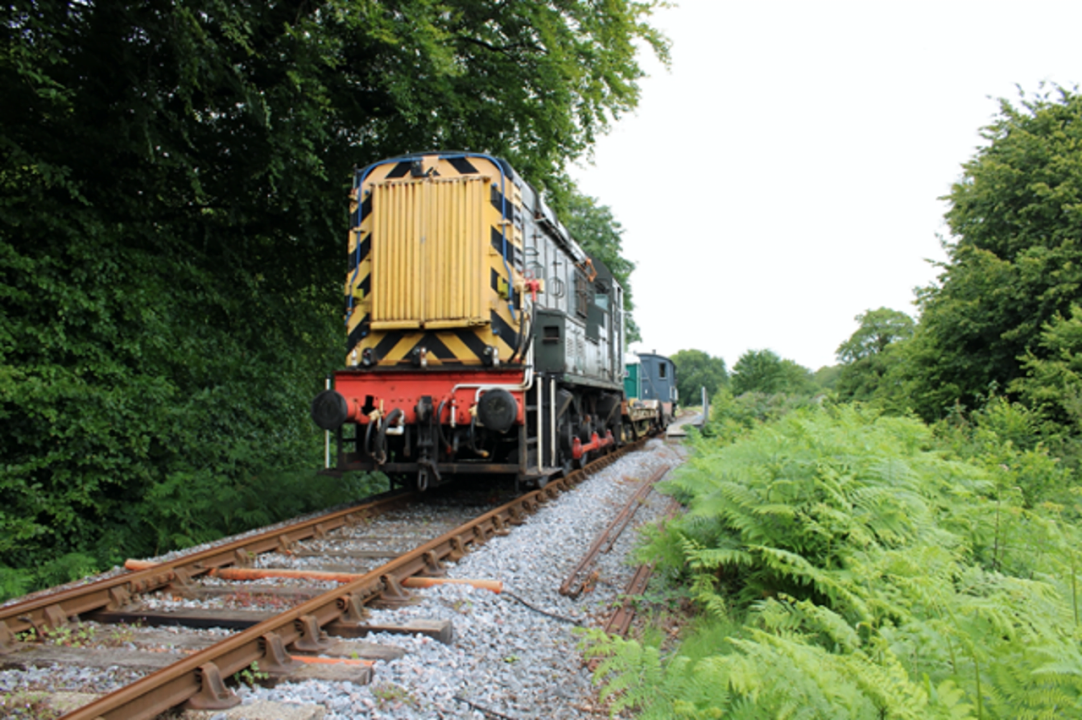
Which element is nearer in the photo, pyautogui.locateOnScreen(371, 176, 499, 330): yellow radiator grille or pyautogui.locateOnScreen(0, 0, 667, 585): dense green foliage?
Answer: pyautogui.locateOnScreen(0, 0, 667, 585): dense green foliage

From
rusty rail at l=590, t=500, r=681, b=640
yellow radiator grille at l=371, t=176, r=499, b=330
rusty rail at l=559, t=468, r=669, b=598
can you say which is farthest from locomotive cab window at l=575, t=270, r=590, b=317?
rusty rail at l=590, t=500, r=681, b=640

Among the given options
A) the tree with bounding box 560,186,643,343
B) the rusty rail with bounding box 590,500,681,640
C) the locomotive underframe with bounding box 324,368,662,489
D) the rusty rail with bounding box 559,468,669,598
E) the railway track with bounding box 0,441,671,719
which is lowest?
the rusty rail with bounding box 590,500,681,640

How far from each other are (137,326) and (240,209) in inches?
89.7

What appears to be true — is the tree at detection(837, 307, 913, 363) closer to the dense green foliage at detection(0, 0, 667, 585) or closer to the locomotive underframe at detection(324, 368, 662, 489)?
the dense green foliage at detection(0, 0, 667, 585)

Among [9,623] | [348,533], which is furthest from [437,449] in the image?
[9,623]

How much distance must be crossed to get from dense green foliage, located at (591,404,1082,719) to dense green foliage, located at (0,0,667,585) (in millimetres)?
5374

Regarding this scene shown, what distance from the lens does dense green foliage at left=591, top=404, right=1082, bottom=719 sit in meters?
2.07

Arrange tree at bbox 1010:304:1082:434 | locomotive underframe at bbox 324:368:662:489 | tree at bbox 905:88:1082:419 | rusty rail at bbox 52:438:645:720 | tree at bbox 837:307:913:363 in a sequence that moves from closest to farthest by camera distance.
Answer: rusty rail at bbox 52:438:645:720 → locomotive underframe at bbox 324:368:662:489 → tree at bbox 1010:304:1082:434 → tree at bbox 905:88:1082:419 → tree at bbox 837:307:913:363

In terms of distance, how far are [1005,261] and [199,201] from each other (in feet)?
44.1

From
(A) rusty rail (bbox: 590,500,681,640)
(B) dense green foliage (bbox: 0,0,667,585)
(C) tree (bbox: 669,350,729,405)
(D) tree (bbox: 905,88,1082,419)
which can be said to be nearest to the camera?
(A) rusty rail (bbox: 590,500,681,640)

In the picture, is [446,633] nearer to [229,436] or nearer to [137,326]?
[137,326]

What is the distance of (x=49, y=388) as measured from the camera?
5.67 m

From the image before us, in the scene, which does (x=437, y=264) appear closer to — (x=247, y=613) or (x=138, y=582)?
(x=138, y=582)

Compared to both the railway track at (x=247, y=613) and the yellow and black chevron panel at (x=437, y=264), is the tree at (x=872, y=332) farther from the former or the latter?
the railway track at (x=247, y=613)
